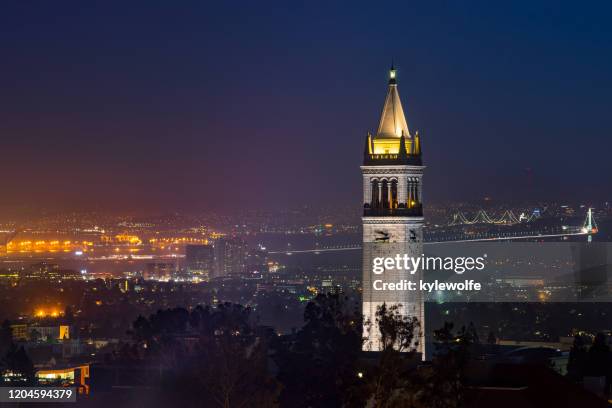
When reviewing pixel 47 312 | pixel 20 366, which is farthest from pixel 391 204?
pixel 47 312

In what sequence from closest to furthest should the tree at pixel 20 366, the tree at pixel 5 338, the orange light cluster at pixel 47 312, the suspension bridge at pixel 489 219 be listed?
the tree at pixel 20 366, the tree at pixel 5 338, the suspension bridge at pixel 489 219, the orange light cluster at pixel 47 312

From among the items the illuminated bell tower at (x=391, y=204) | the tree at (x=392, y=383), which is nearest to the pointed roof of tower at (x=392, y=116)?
the illuminated bell tower at (x=391, y=204)

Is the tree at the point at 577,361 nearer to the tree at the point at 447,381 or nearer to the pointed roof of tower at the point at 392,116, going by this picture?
the pointed roof of tower at the point at 392,116

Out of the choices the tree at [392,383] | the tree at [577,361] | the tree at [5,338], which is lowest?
the tree at [392,383]

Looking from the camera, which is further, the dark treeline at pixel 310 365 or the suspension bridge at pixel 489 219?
the suspension bridge at pixel 489 219

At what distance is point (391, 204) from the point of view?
179ft

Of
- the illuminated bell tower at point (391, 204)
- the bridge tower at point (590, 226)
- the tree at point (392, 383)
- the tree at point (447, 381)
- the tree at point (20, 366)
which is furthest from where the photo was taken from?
the bridge tower at point (590, 226)

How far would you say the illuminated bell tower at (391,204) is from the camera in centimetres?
5431

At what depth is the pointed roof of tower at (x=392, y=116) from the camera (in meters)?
54.5

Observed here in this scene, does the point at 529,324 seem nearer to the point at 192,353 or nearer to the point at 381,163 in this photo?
the point at 192,353

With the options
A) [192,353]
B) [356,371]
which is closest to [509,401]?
[356,371]

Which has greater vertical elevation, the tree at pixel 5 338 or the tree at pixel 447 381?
the tree at pixel 5 338

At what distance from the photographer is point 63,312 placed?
511 ft

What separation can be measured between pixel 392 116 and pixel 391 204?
2722 millimetres
